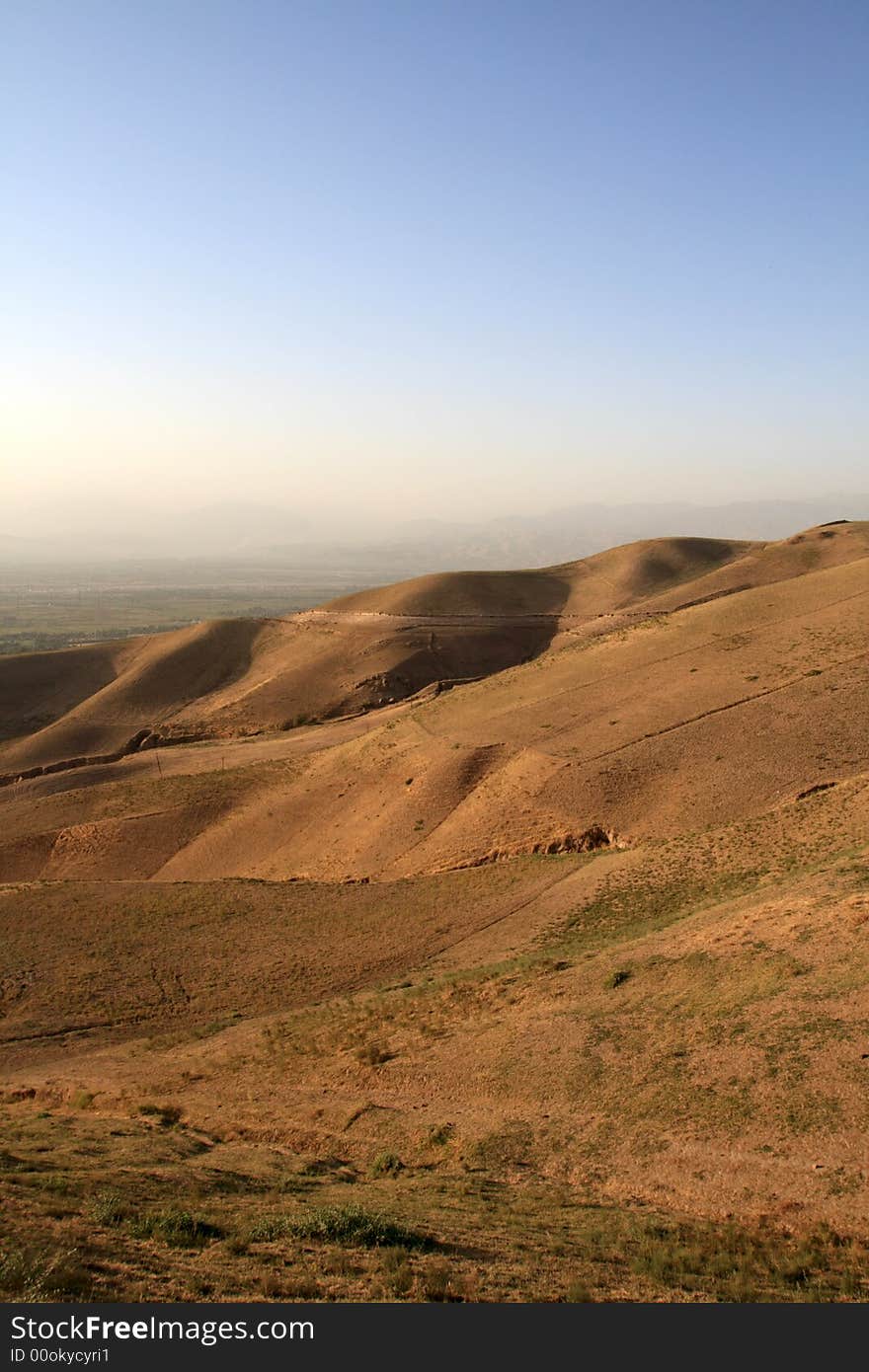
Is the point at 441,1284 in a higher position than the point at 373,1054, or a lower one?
higher

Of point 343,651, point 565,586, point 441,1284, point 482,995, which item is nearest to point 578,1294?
point 441,1284

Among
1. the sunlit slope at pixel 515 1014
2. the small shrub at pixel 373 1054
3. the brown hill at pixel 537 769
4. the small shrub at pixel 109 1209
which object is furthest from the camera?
the brown hill at pixel 537 769

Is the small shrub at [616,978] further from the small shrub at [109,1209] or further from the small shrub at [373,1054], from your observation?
the small shrub at [109,1209]

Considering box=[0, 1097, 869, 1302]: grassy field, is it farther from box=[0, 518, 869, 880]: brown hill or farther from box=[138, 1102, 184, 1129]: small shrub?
box=[0, 518, 869, 880]: brown hill

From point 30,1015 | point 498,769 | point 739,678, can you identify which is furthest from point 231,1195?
point 739,678

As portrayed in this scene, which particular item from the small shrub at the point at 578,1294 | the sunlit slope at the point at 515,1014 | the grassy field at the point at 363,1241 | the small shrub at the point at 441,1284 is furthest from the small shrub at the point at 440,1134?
the small shrub at the point at 578,1294

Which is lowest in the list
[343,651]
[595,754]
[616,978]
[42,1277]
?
[616,978]

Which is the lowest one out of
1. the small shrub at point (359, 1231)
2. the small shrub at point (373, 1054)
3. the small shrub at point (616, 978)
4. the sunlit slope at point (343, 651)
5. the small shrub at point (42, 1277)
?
the small shrub at point (373, 1054)

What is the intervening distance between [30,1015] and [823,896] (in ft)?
54.1

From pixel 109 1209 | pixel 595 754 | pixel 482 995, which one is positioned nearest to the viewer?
pixel 109 1209

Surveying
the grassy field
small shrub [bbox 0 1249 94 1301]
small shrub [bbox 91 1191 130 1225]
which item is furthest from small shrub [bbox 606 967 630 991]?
small shrub [bbox 0 1249 94 1301]

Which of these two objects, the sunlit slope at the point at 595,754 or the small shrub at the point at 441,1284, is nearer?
the small shrub at the point at 441,1284

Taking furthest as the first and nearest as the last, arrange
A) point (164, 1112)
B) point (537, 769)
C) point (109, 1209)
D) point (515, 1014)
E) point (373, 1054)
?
point (537, 769) → point (515, 1014) → point (373, 1054) → point (164, 1112) → point (109, 1209)

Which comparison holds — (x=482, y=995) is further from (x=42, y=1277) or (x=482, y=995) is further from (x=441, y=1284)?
(x=42, y=1277)
